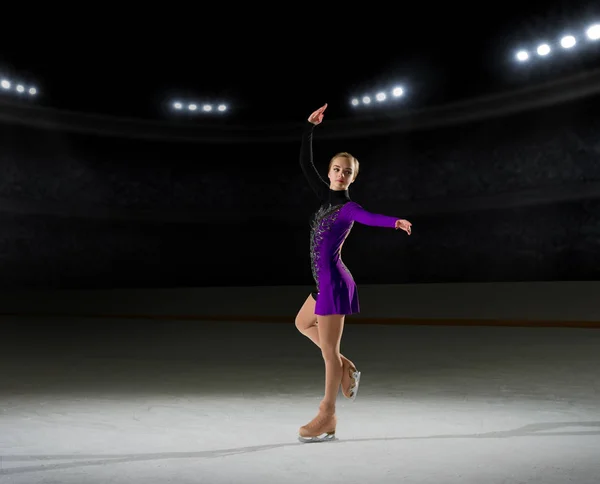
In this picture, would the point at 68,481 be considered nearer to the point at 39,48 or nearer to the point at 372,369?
the point at 372,369

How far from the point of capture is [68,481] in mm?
4352

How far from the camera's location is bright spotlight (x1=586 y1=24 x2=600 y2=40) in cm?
2361

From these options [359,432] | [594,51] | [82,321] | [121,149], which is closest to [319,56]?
[121,149]

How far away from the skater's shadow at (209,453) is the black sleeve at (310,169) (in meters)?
1.66

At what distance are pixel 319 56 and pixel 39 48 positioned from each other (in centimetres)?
930

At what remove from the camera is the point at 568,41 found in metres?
24.4

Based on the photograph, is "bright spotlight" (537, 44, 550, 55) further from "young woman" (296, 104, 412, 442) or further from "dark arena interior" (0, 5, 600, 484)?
"young woman" (296, 104, 412, 442)

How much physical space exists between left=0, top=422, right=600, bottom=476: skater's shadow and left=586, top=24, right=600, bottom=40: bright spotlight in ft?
64.8

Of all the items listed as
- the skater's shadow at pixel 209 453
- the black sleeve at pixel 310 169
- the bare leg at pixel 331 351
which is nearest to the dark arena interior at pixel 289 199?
the skater's shadow at pixel 209 453

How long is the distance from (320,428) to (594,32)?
21.1 m

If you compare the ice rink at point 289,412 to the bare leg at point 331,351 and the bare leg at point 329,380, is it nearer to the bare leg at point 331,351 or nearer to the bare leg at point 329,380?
the bare leg at point 329,380

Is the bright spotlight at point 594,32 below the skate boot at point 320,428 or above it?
above

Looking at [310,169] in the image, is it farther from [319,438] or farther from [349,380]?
[319,438]

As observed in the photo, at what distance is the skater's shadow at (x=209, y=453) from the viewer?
4.79 metres
